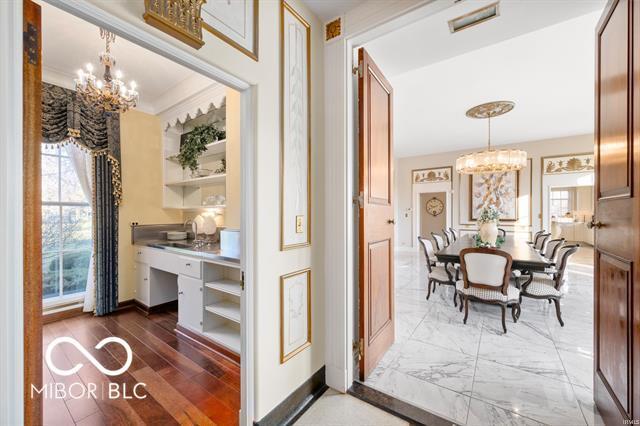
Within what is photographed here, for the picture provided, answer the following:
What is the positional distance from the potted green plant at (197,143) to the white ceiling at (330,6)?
191 centimetres

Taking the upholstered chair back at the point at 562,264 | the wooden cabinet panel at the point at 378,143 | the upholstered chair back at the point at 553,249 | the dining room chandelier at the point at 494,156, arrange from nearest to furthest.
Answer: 1. the wooden cabinet panel at the point at 378,143
2. the upholstered chair back at the point at 562,264
3. the upholstered chair back at the point at 553,249
4. the dining room chandelier at the point at 494,156

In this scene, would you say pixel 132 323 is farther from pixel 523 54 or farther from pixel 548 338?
pixel 523 54

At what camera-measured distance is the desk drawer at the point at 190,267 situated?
8.52 ft

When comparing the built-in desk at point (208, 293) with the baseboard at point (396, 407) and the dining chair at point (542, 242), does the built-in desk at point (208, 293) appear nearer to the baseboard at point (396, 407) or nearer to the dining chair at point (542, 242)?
the baseboard at point (396, 407)

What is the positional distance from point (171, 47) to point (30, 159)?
26.7 inches

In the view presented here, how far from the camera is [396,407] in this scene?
67.1 inches

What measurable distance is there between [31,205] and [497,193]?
8.56 metres

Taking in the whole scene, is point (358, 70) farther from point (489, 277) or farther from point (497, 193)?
point (497, 193)

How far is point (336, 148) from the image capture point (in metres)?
1.88

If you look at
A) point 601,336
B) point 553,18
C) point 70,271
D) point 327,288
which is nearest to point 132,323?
point 70,271

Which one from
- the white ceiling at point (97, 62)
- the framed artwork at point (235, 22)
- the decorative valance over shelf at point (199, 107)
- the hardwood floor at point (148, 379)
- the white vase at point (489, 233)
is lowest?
the hardwood floor at point (148, 379)

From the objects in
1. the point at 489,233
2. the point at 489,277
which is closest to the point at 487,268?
the point at 489,277

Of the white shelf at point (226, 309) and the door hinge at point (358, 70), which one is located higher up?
the door hinge at point (358, 70)

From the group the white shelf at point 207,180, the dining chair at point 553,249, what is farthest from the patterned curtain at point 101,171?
the dining chair at point 553,249
